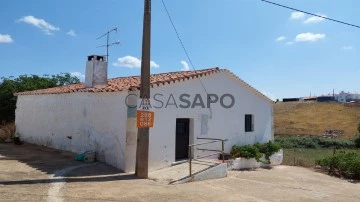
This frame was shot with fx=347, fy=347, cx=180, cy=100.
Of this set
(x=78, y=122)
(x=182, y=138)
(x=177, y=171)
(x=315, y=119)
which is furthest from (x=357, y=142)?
(x=78, y=122)

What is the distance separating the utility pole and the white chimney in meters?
5.46

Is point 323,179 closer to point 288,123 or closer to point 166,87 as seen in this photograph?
point 166,87

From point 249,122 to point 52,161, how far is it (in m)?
9.33

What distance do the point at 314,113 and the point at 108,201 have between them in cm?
4804

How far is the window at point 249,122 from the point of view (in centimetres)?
1694

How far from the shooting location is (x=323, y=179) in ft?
45.7

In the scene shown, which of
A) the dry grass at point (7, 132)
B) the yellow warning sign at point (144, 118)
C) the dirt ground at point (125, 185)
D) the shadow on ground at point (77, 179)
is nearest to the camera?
the dirt ground at point (125, 185)

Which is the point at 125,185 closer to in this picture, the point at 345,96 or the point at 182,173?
the point at 182,173

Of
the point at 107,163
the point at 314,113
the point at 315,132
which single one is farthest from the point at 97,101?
the point at 314,113

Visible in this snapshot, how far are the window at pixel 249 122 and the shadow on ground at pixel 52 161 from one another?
7660 millimetres

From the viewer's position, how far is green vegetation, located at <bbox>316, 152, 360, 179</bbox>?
1441 centimetres

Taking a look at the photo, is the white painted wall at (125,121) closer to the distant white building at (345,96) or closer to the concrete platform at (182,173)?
the concrete platform at (182,173)

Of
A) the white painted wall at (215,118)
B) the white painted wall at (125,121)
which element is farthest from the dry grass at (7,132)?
the white painted wall at (215,118)

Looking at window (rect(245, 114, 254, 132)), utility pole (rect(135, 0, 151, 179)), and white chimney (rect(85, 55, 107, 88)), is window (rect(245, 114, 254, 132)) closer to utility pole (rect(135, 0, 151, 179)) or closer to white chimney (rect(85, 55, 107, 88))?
white chimney (rect(85, 55, 107, 88))
